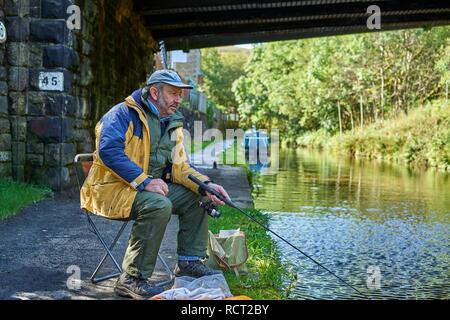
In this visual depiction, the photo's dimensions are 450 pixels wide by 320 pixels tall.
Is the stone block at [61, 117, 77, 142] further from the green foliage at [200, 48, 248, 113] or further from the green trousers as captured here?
the green foliage at [200, 48, 248, 113]

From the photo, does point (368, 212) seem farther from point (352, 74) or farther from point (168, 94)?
point (352, 74)

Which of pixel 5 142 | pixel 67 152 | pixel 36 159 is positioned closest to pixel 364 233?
pixel 67 152

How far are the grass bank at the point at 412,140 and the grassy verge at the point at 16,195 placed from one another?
17.9 meters

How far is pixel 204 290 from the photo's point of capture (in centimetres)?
443

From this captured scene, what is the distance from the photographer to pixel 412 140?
27422 mm

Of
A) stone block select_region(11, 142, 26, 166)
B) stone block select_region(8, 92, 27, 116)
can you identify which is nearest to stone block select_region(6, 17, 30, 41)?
stone block select_region(8, 92, 27, 116)

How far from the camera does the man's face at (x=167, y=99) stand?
495 cm

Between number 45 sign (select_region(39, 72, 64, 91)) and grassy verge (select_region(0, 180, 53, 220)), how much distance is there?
Result: 144 centimetres

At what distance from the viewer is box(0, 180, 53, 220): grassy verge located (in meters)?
8.25

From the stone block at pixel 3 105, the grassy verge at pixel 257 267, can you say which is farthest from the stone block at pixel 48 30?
the grassy verge at pixel 257 267

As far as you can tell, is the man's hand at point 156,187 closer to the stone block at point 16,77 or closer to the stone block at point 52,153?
the stone block at point 52,153

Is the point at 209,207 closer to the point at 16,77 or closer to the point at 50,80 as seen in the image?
the point at 50,80

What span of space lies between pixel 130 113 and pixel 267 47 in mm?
51217
